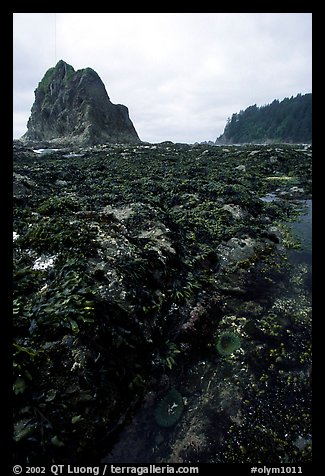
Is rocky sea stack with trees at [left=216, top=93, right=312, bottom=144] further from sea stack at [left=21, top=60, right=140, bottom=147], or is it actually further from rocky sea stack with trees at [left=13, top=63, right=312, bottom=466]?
rocky sea stack with trees at [left=13, top=63, right=312, bottom=466]

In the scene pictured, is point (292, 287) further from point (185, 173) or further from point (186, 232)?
point (185, 173)

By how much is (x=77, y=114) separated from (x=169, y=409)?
71084 mm

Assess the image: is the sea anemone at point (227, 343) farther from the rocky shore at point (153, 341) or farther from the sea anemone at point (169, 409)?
the sea anemone at point (169, 409)

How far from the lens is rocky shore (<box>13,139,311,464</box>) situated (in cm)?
426

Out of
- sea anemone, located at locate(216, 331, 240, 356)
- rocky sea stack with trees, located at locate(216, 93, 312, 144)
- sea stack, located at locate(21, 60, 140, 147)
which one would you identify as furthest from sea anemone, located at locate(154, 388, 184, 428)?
rocky sea stack with trees, located at locate(216, 93, 312, 144)

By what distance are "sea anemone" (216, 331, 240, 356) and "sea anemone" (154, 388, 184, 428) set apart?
1478 millimetres

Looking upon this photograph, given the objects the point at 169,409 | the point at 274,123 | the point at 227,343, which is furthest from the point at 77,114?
the point at 274,123

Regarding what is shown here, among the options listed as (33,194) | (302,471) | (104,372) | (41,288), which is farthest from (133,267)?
(33,194)

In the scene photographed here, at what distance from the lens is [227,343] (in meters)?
6.19

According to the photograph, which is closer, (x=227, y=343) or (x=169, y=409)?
(x=169, y=409)

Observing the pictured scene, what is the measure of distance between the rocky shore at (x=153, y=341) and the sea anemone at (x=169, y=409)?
21mm


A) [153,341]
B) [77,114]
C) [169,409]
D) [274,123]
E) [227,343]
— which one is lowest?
[169,409]

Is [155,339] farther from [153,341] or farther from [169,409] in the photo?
[169,409]

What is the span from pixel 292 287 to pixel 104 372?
5949 mm
